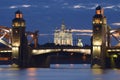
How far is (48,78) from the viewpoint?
15275 cm

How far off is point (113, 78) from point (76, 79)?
683cm

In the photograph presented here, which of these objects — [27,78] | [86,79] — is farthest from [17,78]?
[86,79]

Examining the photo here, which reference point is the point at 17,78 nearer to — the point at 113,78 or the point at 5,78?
the point at 5,78

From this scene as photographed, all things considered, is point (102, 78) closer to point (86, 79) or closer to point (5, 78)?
point (86, 79)

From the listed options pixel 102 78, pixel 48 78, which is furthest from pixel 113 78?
pixel 48 78

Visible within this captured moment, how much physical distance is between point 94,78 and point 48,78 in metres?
9.22

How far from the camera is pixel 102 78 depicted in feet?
486

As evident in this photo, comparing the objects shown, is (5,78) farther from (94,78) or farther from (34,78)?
(94,78)

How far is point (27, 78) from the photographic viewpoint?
150 m

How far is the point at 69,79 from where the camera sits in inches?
5778

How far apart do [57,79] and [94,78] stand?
642 cm

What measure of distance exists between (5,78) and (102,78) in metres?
17.1

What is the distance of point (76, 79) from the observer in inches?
5782

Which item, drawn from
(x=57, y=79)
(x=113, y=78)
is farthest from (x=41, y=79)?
(x=113, y=78)
